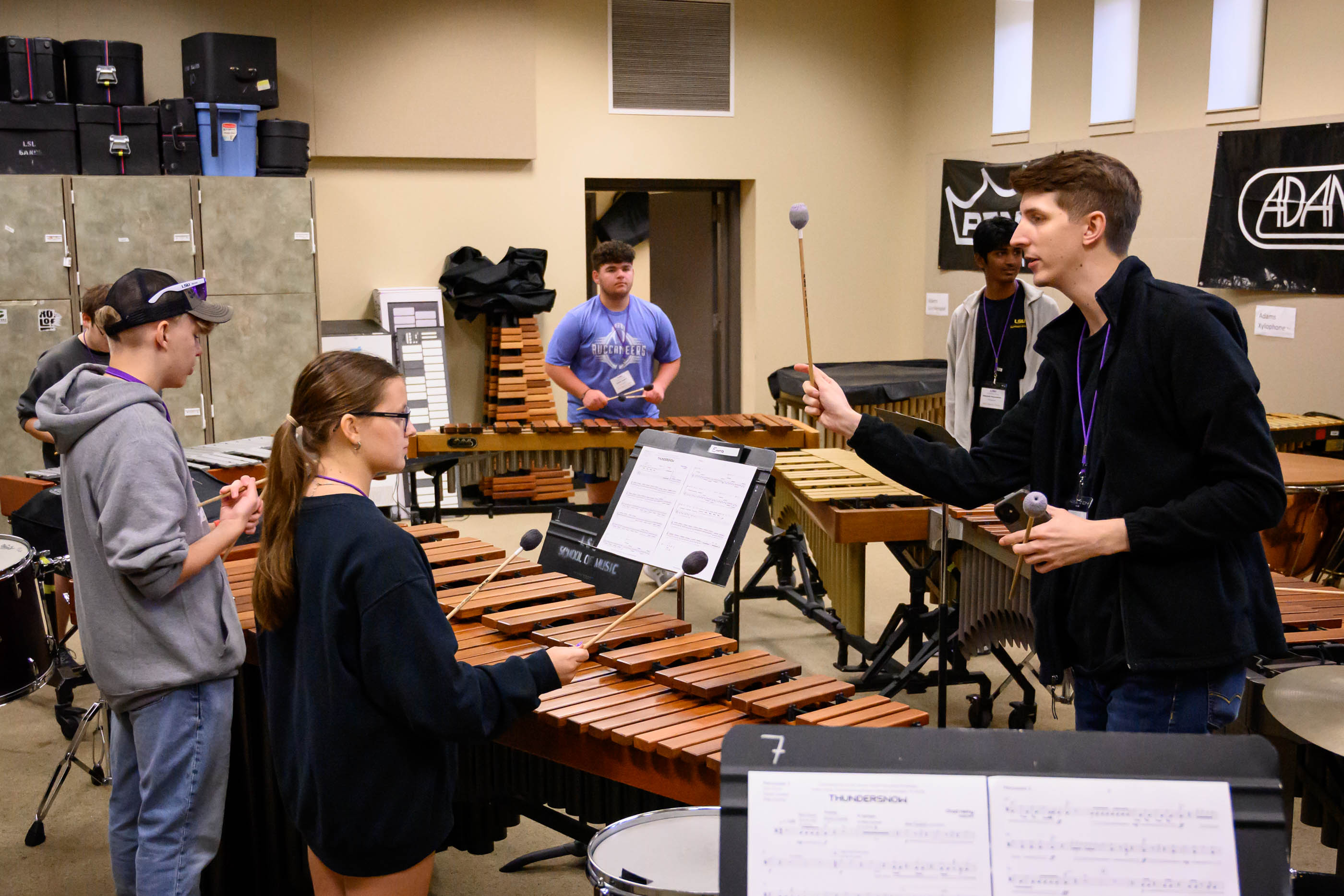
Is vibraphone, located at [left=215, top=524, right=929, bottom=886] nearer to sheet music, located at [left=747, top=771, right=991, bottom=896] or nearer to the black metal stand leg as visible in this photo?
the black metal stand leg

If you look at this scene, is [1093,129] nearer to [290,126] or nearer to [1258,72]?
[1258,72]

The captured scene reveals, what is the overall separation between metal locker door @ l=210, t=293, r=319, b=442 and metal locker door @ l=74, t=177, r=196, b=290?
44cm

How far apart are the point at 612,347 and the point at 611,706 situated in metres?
3.53

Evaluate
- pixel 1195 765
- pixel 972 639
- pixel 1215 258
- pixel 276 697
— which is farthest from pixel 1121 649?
pixel 1215 258

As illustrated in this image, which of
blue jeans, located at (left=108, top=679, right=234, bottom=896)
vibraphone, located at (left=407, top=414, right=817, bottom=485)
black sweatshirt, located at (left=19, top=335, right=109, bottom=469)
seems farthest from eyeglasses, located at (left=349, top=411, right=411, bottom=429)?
vibraphone, located at (left=407, top=414, right=817, bottom=485)

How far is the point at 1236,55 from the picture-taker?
6707 mm

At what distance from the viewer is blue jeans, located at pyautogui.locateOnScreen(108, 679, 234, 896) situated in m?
2.49

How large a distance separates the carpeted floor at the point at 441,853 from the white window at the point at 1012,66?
4.31 meters

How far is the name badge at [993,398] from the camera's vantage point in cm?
442

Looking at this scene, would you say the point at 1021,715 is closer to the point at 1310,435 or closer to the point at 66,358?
the point at 1310,435

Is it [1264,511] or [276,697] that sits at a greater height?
[1264,511]

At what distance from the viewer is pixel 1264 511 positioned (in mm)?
1942

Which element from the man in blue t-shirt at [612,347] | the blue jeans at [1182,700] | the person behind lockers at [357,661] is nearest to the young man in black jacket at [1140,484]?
the blue jeans at [1182,700]

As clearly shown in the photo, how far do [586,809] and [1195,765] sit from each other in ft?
5.27
